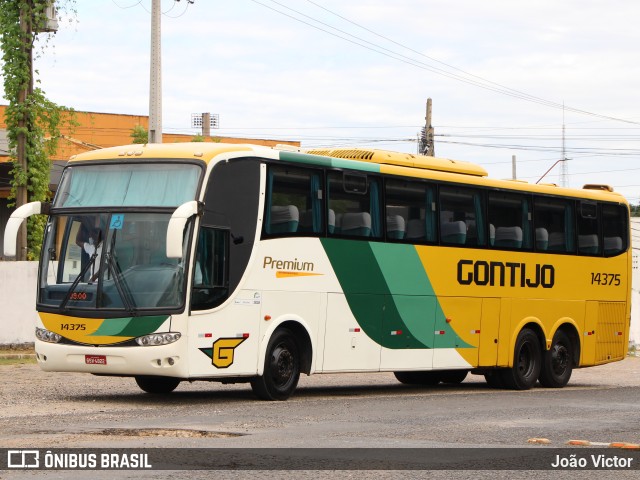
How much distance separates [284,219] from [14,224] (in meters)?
3.71

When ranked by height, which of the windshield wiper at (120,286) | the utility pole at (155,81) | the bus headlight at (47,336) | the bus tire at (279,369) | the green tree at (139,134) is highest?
the green tree at (139,134)

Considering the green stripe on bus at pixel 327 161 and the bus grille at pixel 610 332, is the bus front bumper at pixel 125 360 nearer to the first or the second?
the green stripe on bus at pixel 327 161

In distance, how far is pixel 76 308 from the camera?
17109 millimetres

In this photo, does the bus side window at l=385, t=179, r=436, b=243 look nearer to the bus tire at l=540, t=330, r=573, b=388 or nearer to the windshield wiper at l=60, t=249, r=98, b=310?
the bus tire at l=540, t=330, r=573, b=388

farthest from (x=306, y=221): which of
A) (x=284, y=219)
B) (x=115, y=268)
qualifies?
(x=115, y=268)

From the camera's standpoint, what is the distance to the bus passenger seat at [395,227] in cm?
2030

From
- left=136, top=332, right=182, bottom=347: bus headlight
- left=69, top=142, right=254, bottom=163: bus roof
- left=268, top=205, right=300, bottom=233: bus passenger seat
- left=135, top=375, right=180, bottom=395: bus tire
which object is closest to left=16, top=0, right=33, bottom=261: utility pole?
left=135, top=375, right=180, bottom=395: bus tire

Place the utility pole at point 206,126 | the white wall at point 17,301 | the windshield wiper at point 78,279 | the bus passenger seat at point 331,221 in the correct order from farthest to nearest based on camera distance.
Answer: the utility pole at point 206,126, the white wall at point 17,301, the bus passenger seat at point 331,221, the windshield wiper at point 78,279

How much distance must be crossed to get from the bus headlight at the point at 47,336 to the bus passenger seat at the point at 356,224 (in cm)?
459

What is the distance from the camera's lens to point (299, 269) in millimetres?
18609

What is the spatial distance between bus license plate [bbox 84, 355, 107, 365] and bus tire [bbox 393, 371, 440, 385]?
8390 mm

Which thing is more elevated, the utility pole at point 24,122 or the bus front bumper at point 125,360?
the utility pole at point 24,122

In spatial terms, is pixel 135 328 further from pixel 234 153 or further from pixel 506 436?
pixel 506 436

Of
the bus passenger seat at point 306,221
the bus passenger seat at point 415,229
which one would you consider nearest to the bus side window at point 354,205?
the bus passenger seat at point 306,221
